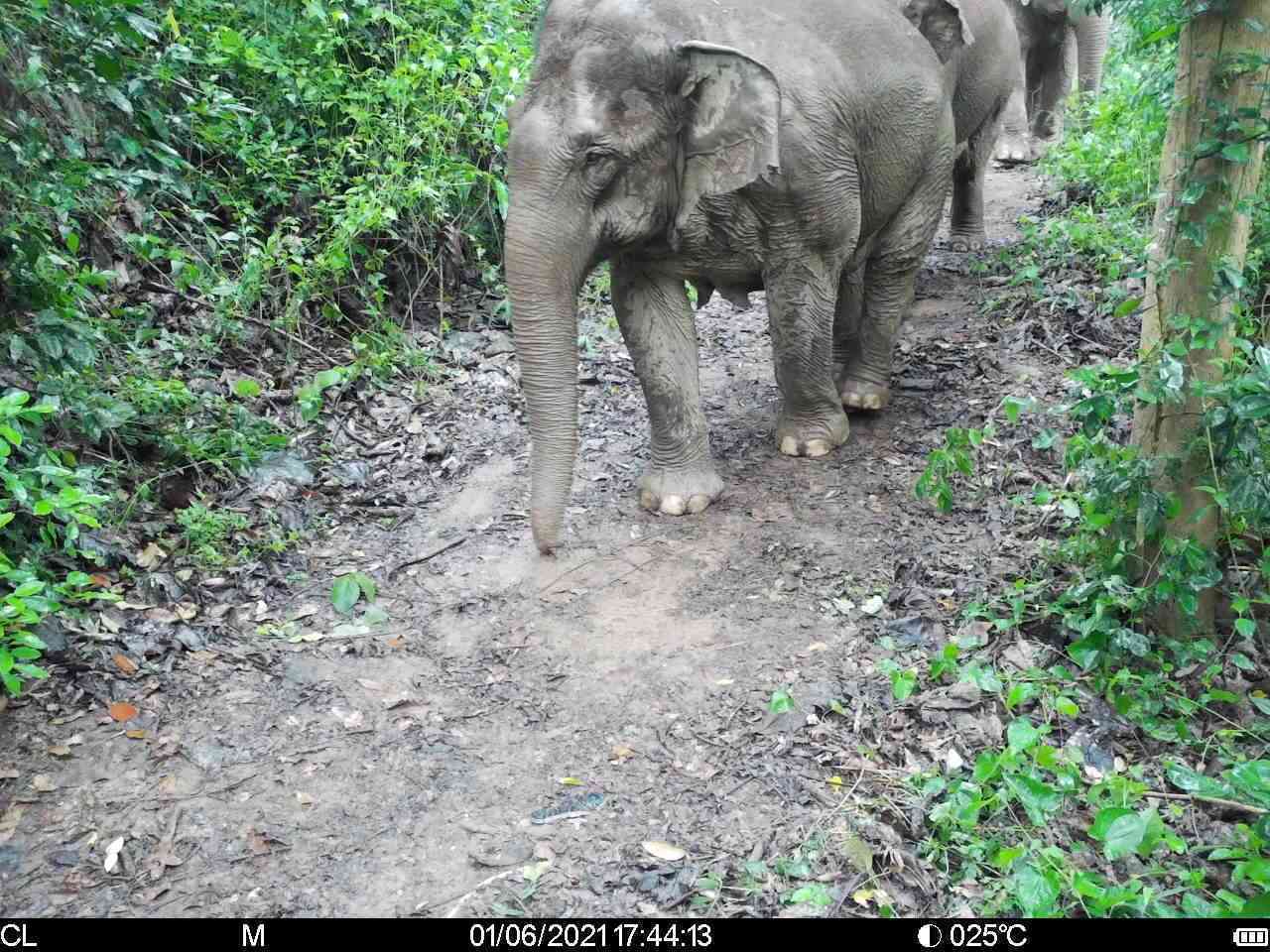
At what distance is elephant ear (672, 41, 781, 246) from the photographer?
4738 millimetres

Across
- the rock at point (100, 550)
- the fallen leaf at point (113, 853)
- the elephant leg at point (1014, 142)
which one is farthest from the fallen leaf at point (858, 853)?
the elephant leg at point (1014, 142)

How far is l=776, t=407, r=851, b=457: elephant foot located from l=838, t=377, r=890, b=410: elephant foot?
0.29 metres

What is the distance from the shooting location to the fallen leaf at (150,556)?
16.5 ft

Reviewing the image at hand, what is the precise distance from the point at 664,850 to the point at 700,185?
2903 mm

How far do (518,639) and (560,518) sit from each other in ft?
2.05

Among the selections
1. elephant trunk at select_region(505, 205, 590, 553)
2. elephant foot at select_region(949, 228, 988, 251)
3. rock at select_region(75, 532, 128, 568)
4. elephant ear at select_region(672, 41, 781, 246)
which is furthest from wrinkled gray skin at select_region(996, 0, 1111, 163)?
rock at select_region(75, 532, 128, 568)

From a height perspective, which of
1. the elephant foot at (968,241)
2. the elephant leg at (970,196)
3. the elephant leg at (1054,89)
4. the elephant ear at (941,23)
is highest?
the elephant ear at (941,23)

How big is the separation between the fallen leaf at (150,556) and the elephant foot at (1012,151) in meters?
8.58

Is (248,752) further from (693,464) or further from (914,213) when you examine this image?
(914,213)

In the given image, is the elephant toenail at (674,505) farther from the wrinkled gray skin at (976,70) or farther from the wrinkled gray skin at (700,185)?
the wrinkled gray skin at (976,70)

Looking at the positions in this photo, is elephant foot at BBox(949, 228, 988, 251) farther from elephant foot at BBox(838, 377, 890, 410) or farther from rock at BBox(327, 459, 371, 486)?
rock at BBox(327, 459, 371, 486)
